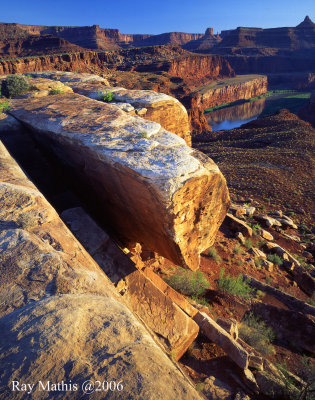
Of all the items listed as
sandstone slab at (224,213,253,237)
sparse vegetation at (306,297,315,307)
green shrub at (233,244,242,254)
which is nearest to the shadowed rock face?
green shrub at (233,244,242,254)

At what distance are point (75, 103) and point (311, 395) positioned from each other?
6.30 m

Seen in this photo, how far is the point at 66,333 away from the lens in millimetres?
1519

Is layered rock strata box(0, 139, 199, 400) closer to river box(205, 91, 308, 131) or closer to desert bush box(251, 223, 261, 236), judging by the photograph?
desert bush box(251, 223, 261, 236)

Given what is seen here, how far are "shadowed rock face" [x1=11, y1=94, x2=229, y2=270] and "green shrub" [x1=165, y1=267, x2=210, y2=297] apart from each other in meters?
1.33

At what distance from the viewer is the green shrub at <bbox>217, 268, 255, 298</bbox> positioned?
5.52 meters

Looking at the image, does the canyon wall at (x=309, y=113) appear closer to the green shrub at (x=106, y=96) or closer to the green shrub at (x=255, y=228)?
the green shrub at (x=255, y=228)

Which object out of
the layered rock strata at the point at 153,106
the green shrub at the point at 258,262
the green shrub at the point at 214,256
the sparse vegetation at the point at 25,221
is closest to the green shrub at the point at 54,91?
the layered rock strata at the point at 153,106

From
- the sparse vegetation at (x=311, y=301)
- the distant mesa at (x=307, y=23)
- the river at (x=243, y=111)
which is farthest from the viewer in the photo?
the distant mesa at (x=307, y=23)

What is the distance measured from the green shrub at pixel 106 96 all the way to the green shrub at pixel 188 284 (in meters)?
4.39

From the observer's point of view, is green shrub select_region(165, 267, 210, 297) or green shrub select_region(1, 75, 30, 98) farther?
green shrub select_region(1, 75, 30, 98)

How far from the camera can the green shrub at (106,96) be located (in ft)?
19.9

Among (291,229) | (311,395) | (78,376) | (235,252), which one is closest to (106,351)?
(78,376)

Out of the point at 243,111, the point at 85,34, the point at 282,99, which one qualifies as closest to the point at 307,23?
the point at 282,99

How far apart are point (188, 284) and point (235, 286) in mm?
1176
